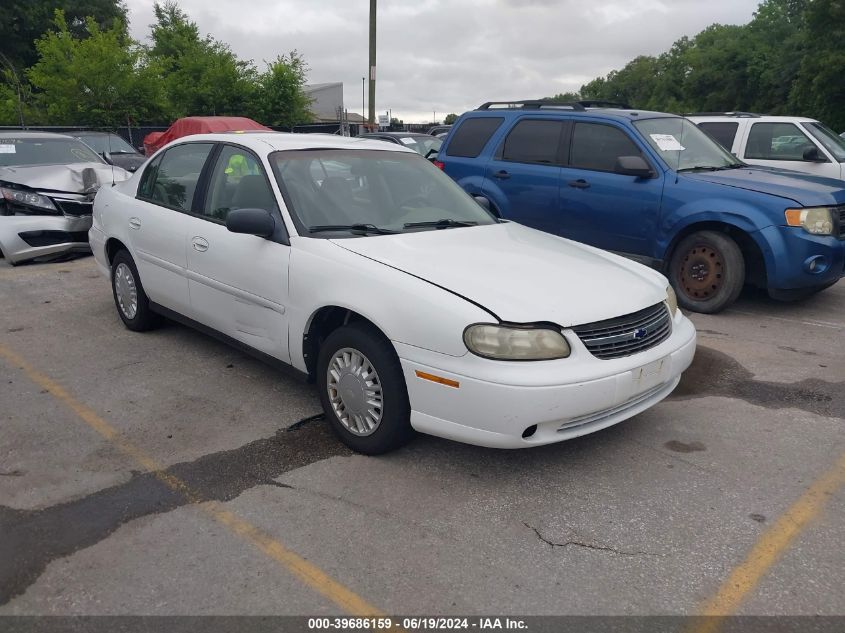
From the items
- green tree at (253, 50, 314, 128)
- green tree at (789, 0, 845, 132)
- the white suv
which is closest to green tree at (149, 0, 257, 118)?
green tree at (253, 50, 314, 128)

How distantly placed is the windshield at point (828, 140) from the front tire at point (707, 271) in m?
4.05

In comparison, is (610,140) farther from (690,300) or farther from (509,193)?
(690,300)

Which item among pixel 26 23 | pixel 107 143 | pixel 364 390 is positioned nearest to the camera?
pixel 364 390

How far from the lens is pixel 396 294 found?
11.3 feet

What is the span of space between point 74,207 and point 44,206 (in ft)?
1.04

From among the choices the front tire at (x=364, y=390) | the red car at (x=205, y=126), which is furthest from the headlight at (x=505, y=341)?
the red car at (x=205, y=126)

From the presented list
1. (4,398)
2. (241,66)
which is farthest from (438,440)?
(241,66)

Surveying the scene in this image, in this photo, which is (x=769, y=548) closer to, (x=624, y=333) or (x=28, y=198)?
(x=624, y=333)

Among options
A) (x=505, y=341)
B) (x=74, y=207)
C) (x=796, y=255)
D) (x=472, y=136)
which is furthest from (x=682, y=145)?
(x=74, y=207)

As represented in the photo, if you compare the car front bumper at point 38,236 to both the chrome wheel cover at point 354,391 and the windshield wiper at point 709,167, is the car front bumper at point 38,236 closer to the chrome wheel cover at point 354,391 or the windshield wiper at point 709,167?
the chrome wheel cover at point 354,391

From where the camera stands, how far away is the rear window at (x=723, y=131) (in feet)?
32.3

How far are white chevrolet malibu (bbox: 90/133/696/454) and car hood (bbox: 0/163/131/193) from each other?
160 inches

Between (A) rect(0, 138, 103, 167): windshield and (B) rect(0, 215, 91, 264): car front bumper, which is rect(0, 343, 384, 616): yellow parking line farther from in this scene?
(A) rect(0, 138, 103, 167): windshield

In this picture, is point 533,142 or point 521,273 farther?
point 533,142
